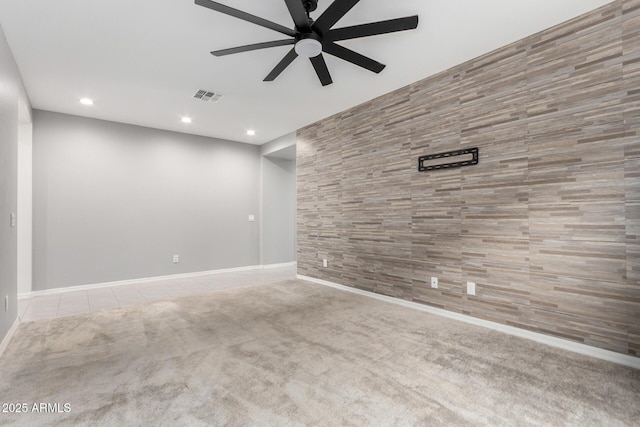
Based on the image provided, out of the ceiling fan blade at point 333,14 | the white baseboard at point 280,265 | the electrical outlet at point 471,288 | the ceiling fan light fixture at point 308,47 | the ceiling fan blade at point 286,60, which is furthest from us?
the white baseboard at point 280,265

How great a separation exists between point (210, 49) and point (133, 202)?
3609 mm

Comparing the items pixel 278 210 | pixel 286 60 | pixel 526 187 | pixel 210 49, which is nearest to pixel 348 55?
pixel 286 60

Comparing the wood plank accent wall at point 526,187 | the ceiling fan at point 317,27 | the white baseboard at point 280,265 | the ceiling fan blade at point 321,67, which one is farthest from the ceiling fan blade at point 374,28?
the white baseboard at point 280,265

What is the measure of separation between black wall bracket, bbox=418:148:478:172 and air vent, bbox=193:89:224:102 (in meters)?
2.86

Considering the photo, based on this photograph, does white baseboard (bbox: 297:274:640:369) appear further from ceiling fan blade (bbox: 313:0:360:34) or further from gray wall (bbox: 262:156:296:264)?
gray wall (bbox: 262:156:296:264)

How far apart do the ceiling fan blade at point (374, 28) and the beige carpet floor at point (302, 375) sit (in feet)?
7.99

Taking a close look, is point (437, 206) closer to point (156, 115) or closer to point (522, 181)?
point (522, 181)

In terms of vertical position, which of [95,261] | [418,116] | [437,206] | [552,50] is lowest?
[95,261]

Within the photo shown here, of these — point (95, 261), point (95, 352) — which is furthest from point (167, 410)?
point (95, 261)

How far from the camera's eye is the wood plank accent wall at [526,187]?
93.7 inches

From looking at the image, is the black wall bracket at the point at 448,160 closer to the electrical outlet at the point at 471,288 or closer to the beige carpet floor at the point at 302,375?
the electrical outlet at the point at 471,288

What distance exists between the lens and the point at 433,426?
1.64m

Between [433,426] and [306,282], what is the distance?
3796mm

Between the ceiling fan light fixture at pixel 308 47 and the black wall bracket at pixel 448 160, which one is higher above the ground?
the ceiling fan light fixture at pixel 308 47
